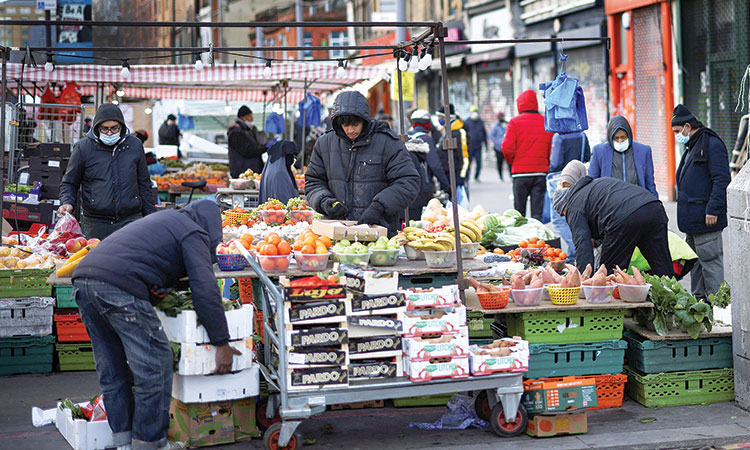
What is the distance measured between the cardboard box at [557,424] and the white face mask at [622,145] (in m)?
3.84

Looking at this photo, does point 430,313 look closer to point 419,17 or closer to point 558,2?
point 558,2

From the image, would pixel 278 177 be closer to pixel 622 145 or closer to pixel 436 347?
pixel 622 145

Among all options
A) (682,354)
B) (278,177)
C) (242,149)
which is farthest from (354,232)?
(242,149)

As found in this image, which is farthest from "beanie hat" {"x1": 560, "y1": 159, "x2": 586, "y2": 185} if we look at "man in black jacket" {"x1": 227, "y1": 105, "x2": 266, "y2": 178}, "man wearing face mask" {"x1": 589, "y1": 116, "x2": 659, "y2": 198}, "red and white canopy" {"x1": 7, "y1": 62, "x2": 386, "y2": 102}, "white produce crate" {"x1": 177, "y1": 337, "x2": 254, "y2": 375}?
"man in black jacket" {"x1": 227, "y1": 105, "x2": 266, "y2": 178}

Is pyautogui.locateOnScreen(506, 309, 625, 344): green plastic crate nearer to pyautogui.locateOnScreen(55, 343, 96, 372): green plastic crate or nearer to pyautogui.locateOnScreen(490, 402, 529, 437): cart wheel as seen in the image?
pyautogui.locateOnScreen(490, 402, 529, 437): cart wheel

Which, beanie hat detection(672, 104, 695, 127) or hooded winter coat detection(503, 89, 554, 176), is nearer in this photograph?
beanie hat detection(672, 104, 695, 127)

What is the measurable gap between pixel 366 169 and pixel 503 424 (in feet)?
8.21

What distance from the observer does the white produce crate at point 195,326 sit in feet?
18.7

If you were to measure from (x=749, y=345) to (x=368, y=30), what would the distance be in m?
41.9

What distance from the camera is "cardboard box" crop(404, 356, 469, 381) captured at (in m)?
5.91

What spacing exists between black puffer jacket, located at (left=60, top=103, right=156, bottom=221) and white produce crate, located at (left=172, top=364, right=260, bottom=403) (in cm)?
311

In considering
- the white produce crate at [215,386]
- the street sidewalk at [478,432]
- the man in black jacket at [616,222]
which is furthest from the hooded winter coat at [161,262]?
the man in black jacket at [616,222]

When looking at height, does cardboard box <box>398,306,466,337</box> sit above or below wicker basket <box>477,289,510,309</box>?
below

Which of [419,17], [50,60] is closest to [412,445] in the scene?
[50,60]
